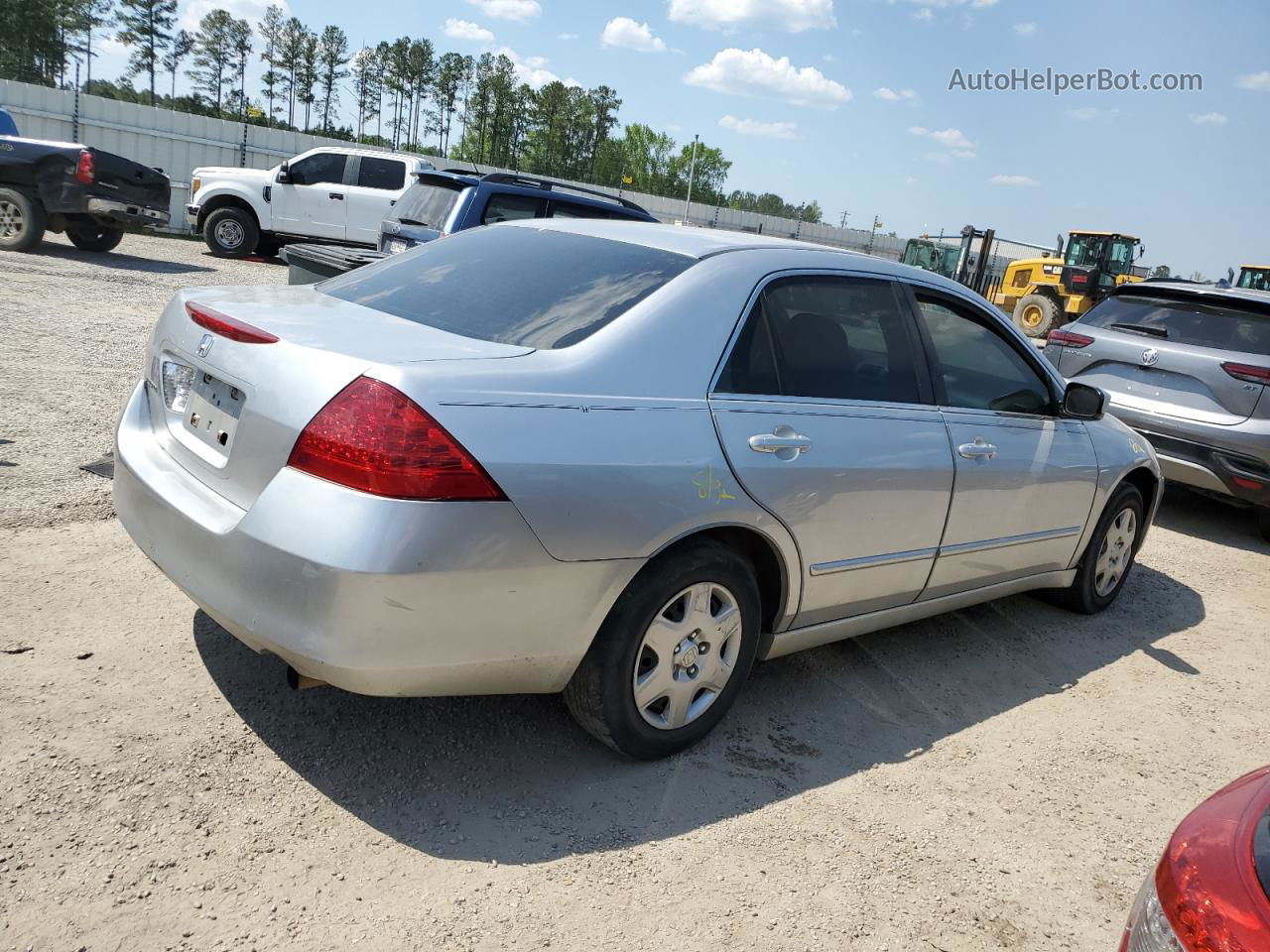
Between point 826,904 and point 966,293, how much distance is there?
2.61 meters

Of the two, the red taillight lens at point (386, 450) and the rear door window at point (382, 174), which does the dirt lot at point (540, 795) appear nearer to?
the red taillight lens at point (386, 450)

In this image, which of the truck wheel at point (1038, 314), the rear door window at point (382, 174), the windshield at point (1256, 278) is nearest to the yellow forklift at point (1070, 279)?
the truck wheel at point (1038, 314)

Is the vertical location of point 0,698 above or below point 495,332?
below

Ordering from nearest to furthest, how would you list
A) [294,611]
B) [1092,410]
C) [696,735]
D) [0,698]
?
[294,611], [0,698], [696,735], [1092,410]

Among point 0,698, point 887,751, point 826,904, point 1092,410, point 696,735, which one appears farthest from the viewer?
point 1092,410

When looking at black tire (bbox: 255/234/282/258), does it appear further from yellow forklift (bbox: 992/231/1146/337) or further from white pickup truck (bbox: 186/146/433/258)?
yellow forklift (bbox: 992/231/1146/337)

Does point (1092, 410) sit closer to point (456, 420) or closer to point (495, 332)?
point (495, 332)

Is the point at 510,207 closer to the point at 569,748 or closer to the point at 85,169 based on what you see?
the point at 85,169

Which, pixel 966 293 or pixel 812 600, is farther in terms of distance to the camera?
pixel 966 293

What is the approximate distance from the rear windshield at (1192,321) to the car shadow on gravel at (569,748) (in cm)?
391

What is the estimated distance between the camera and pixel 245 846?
2441 millimetres

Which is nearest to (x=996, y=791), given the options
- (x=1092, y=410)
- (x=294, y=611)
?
(x=1092, y=410)

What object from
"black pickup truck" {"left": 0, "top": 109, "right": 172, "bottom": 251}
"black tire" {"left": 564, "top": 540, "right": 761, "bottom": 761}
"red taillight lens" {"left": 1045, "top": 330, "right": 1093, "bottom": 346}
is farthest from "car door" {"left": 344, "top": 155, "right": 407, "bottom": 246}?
"black tire" {"left": 564, "top": 540, "right": 761, "bottom": 761}

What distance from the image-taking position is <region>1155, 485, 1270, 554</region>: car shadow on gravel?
722 centimetres
